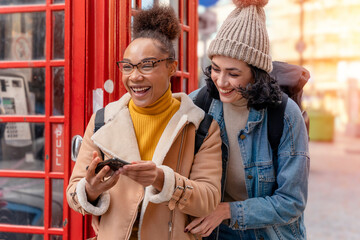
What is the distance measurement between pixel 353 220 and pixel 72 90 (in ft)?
17.1

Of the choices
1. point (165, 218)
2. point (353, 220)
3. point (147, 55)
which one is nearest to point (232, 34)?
point (147, 55)

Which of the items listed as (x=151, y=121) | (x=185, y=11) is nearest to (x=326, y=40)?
(x=185, y=11)

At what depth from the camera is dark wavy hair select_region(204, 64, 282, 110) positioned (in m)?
1.86

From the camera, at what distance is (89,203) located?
5.46ft

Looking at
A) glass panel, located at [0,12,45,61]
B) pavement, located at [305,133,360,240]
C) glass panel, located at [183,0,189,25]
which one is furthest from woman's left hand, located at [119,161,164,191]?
pavement, located at [305,133,360,240]

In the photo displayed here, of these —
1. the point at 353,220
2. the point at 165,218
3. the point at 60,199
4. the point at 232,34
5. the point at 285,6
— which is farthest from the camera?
the point at 285,6

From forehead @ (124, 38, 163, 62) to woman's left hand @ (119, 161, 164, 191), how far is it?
516mm

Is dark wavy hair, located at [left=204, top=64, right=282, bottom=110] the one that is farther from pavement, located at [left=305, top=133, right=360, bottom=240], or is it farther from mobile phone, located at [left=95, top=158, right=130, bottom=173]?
pavement, located at [left=305, top=133, right=360, bottom=240]

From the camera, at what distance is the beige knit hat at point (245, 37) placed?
1.85 metres

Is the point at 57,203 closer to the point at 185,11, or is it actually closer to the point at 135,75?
the point at 135,75

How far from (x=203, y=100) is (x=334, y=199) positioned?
19.3ft

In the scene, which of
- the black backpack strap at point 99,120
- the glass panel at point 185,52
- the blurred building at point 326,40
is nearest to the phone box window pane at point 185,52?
the glass panel at point 185,52

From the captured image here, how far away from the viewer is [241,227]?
189cm

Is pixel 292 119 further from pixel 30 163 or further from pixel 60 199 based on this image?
pixel 30 163
